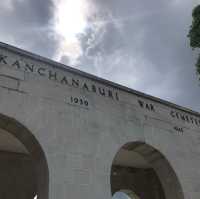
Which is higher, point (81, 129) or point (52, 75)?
point (52, 75)

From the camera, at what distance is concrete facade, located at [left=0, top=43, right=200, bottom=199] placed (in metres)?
4.97

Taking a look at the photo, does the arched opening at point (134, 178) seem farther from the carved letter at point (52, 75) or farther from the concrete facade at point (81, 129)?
the carved letter at point (52, 75)

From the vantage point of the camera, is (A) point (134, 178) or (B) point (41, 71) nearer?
(B) point (41, 71)

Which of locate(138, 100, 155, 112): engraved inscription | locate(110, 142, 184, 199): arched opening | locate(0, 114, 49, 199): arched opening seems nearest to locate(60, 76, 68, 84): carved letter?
locate(0, 114, 49, 199): arched opening

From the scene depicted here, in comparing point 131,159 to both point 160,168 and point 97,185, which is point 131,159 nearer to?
point 160,168

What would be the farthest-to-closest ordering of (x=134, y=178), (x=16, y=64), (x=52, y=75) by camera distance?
1. (x=134, y=178)
2. (x=52, y=75)
3. (x=16, y=64)

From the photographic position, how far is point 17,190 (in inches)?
319

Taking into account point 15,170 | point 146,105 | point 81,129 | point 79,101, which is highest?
point 146,105

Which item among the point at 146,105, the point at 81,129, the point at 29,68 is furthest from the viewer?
the point at 146,105

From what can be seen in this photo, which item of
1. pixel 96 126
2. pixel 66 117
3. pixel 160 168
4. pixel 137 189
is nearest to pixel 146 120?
pixel 160 168

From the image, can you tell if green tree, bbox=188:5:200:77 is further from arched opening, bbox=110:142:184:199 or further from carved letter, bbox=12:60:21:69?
carved letter, bbox=12:60:21:69

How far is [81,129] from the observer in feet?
18.8

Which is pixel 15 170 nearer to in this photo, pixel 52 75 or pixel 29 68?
pixel 52 75

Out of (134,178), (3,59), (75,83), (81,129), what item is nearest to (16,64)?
(3,59)
